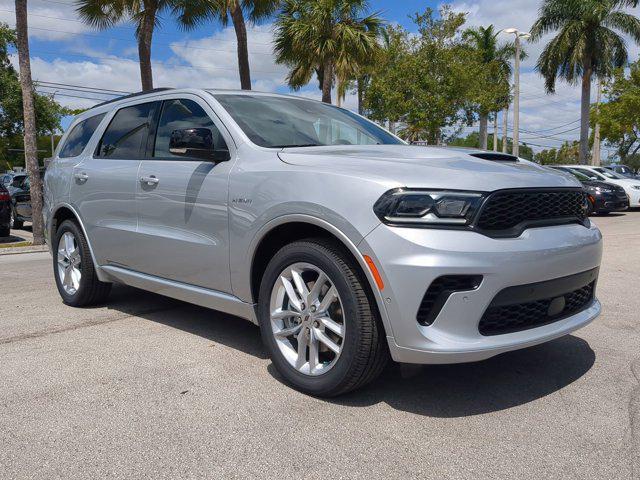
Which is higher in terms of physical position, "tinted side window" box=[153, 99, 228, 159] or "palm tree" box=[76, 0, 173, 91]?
"palm tree" box=[76, 0, 173, 91]

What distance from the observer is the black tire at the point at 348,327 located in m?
3.11

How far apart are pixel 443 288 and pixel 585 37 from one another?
32.6 meters

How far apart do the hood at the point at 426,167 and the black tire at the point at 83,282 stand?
251 cm

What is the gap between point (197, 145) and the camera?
153 inches

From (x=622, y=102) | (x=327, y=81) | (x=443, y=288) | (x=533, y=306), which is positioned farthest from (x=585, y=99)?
(x=443, y=288)

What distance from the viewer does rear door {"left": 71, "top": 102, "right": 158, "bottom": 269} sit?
478cm

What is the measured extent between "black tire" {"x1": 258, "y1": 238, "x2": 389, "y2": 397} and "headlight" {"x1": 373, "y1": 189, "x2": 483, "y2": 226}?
37cm

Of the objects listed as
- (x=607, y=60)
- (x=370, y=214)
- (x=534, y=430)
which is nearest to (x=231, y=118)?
(x=370, y=214)

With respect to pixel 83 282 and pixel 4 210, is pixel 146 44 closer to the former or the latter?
pixel 4 210

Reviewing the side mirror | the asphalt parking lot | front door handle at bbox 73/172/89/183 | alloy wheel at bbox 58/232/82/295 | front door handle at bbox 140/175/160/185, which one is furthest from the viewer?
alloy wheel at bbox 58/232/82/295

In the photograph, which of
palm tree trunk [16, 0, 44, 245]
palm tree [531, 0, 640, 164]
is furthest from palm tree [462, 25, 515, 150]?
palm tree trunk [16, 0, 44, 245]

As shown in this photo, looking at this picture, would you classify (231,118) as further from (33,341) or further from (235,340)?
(33,341)

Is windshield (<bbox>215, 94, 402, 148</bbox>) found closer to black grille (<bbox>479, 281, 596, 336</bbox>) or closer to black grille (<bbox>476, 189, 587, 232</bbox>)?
black grille (<bbox>476, 189, 587, 232</bbox>)

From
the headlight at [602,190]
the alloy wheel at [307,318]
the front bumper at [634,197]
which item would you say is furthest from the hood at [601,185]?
the alloy wheel at [307,318]
